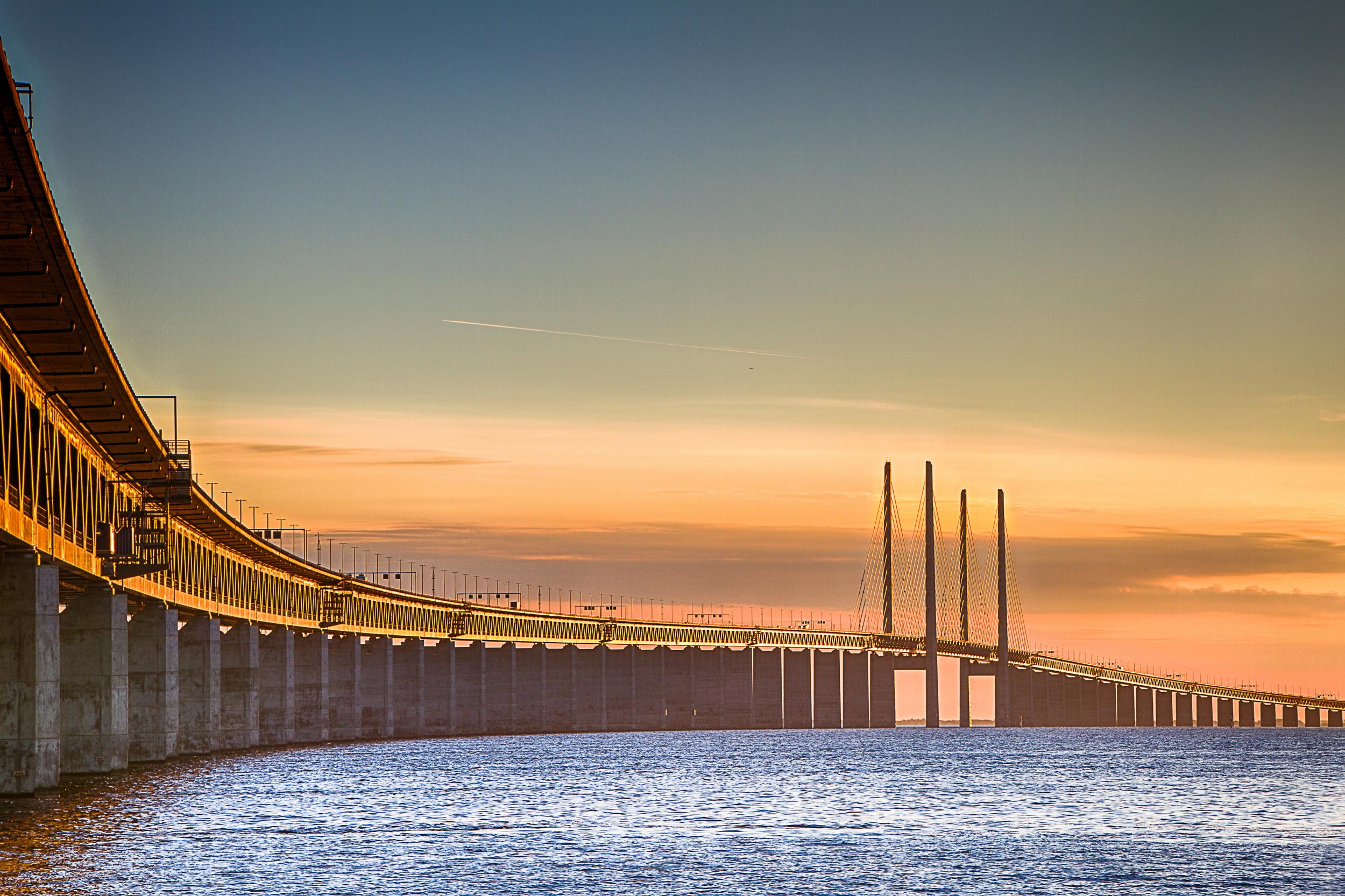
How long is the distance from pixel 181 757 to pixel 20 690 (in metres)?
39.6

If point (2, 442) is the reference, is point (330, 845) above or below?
below

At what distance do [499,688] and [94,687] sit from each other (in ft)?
380

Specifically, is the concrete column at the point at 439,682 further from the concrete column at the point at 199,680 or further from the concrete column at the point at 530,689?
the concrete column at the point at 199,680

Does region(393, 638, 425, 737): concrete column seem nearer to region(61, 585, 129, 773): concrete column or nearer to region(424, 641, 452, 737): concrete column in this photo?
region(424, 641, 452, 737): concrete column

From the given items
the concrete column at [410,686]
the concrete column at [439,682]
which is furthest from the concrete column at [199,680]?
the concrete column at [439,682]

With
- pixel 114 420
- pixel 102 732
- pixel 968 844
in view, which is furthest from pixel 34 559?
pixel 968 844

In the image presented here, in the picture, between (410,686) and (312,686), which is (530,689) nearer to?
(410,686)

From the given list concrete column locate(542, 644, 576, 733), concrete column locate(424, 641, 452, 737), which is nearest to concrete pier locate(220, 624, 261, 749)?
concrete column locate(424, 641, 452, 737)

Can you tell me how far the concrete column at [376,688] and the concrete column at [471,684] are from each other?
2059cm

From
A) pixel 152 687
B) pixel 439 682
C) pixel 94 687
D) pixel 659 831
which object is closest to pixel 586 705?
pixel 439 682

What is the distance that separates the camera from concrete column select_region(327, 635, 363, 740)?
5408 inches

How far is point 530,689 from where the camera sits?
18725 centimetres

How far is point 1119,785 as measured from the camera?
90.1 metres

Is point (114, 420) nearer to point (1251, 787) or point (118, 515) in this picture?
point (118, 515)
